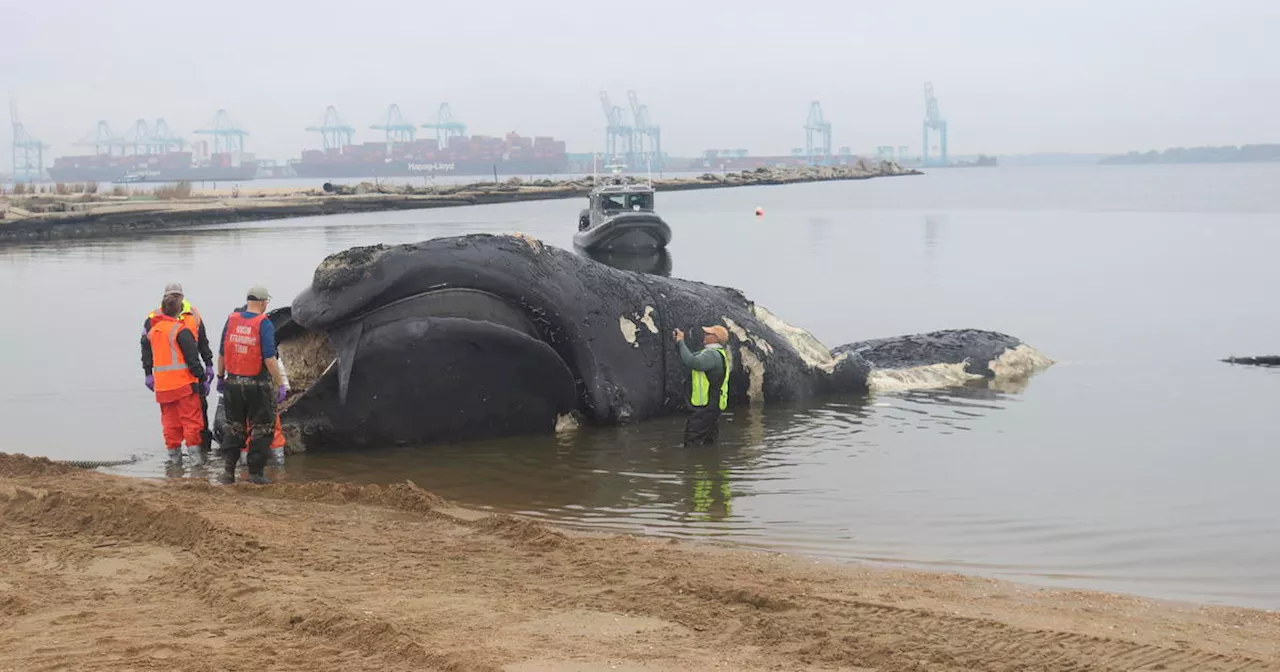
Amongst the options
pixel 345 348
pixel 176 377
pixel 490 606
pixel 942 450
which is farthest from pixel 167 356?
pixel 942 450

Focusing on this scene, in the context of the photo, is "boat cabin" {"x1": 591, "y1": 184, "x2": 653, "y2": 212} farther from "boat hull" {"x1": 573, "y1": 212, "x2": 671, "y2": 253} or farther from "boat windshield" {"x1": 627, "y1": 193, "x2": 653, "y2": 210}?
"boat hull" {"x1": 573, "y1": 212, "x2": 671, "y2": 253}

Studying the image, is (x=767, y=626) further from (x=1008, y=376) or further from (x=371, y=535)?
(x=1008, y=376)

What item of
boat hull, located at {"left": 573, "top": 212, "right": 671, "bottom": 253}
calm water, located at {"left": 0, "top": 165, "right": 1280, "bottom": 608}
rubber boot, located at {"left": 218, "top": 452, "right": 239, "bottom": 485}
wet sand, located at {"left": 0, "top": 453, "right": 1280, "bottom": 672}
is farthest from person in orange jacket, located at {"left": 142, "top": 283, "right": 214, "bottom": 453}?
boat hull, located at {"left": 573, "top": 212, "right": 671, "bottom": 253}

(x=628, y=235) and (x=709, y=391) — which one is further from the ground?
(x=628, y=235)

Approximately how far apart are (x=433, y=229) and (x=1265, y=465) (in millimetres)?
52575

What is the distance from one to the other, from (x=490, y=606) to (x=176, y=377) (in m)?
5.38

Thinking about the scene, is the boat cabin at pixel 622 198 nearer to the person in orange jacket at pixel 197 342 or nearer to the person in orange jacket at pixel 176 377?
the person in orange jacket at pixel 197 342

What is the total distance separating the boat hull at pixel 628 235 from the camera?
44906 millimetres

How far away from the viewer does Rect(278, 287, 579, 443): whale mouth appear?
10297 mm

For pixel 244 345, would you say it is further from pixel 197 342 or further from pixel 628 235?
pixel 628 235

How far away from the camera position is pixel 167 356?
10.5 meters

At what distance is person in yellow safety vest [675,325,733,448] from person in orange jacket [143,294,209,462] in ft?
A: 13.2

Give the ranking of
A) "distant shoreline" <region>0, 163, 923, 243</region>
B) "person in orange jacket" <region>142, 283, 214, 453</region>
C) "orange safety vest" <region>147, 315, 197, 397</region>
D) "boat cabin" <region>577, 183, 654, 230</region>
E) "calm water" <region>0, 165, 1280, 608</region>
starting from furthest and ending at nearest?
"distant shoreline" <region>0, 163, 923, 243</region>, "boat cabin" <region>577, 183, 654, 230</region>, "person in orange jacket" <region>142, 283, 214, 453</region>, "orange safety vest" <region>147, 315, 197, 397</region>, "calm water" <region>0, 165, 1280, 608</region>

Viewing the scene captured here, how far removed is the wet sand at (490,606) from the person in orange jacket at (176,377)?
228cm
